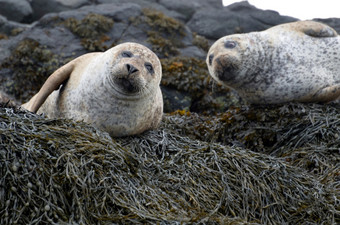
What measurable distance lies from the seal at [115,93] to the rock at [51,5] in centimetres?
673

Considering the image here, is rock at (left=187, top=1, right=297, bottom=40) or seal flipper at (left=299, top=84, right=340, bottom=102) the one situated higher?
seal flipper at (left=299, top=84, right=340, bottom=102)

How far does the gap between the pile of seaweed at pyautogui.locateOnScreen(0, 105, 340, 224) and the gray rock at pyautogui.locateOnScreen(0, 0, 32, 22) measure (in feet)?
24.3

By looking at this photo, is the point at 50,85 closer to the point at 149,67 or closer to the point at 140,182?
the point at 149,67

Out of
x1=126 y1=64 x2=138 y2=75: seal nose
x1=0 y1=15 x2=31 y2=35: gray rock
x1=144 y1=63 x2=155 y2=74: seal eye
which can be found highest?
x1=126 y1=64 x2=138 y2=75: seal nose

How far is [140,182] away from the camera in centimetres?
343

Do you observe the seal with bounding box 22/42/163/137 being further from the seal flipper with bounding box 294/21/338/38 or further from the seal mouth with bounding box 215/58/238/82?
the seal flipper with bounding box 294/21/338/38

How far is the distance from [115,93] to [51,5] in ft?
24.7

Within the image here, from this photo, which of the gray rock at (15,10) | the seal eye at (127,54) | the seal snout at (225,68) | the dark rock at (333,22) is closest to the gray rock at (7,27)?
the gray rock at (15,10)

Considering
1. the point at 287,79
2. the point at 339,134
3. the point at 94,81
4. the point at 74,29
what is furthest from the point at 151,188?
the point at 74,29

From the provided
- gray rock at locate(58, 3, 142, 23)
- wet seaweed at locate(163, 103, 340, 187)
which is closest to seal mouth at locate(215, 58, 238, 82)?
wet seaweed at locate(163, 103, 340, 187)

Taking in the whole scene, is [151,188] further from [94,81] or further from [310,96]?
[310,96]

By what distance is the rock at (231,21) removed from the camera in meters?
10.9

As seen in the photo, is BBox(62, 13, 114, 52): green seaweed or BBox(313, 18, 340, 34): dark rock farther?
BBox(313, 18, 340, 34): dark rock

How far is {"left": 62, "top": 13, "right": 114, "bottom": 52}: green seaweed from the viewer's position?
327 inches
